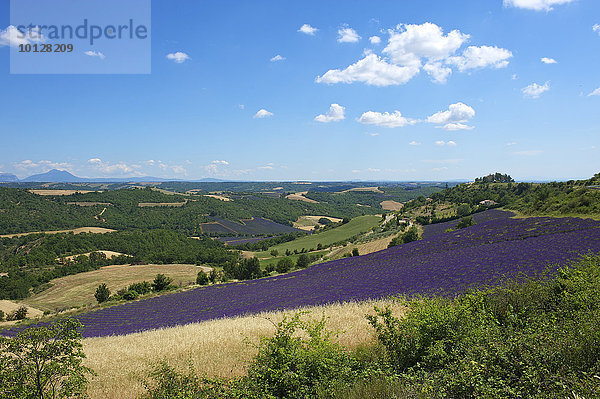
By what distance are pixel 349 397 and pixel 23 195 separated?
23080 cm

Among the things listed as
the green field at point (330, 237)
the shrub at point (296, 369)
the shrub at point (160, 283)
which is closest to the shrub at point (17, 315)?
the shrub at point (160, 283)

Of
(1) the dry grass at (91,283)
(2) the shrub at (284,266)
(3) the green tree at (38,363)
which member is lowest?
(1) the dry grass at (91,283)

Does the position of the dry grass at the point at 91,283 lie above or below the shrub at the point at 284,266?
below

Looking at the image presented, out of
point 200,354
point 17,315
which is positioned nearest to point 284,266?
point 17,315

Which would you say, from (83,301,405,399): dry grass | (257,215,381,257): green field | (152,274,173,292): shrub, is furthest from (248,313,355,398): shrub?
(257,215,381,257): green field

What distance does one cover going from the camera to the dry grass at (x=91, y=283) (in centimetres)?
5541

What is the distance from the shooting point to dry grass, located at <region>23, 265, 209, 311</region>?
55406mm

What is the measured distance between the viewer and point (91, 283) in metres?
63.9

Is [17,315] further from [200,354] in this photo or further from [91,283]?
[200,354]

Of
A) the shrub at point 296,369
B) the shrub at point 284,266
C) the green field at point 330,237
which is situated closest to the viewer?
the shrub at point 296,369

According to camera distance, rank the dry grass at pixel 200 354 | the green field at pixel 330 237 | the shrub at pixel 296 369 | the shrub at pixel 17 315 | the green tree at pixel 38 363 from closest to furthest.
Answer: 1. the green tree at pixel 38 363
2. the shrub at pixel 296 369
3. the dry grass at pixel 200 354
4. the shrub at pixel 17 315
5. the green field at pixel 330 237

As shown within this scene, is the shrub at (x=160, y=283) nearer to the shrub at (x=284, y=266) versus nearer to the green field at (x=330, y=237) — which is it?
the shrub at (x=284, y=266)

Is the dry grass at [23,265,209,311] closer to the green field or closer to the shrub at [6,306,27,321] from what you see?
the shrub at [6,306,27,321]

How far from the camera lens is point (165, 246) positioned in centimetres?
12588
